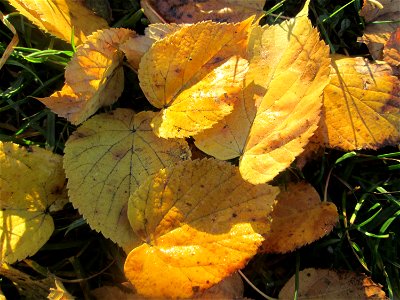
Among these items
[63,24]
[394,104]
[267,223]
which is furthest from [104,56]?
[394,104]

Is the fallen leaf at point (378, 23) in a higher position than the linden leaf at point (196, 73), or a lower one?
lower

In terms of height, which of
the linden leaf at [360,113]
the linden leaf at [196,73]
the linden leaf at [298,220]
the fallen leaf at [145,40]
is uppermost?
the fallen leaf at [145,40]

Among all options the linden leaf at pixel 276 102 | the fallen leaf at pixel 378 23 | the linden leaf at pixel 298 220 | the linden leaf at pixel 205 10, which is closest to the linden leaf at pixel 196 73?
the linden leaf at pixel 276 102

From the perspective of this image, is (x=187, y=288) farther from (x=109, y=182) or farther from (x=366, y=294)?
(x=366, y=294)

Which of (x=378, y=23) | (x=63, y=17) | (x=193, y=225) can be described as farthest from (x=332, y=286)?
(x=63, y=17)

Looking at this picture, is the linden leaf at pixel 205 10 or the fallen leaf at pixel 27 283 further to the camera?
the linden leaf at pixel 205 10

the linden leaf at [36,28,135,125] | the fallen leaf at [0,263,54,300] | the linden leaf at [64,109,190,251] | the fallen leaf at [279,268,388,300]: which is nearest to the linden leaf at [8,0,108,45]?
the linden leaf at [36,28,135,125]

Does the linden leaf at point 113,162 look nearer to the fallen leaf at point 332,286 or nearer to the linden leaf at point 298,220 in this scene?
the linden leaf at point 298,220
